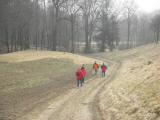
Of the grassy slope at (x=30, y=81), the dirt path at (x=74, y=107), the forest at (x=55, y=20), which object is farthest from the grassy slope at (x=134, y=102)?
the forest at (x=55, y=20)

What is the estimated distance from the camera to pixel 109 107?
18.0m

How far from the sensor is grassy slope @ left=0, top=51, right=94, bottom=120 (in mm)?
19766

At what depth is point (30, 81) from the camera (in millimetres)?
27984

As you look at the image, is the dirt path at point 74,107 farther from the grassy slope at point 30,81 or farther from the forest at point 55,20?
the forest at point 55,20

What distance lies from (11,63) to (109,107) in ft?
74.0

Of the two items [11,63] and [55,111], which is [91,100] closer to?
[55,111]

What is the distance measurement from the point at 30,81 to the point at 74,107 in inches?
407

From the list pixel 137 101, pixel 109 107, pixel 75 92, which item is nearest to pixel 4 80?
pixel 75 92

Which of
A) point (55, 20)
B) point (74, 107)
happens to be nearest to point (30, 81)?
point (74, 107)

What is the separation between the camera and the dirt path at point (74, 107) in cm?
1664

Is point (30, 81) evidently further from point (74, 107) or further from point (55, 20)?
point (55, 20)

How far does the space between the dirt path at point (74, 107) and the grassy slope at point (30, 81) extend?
1.33 meters

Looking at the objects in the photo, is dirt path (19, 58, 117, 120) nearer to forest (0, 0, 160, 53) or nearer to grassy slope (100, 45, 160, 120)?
grassy slope (100, 45, 160, 120)

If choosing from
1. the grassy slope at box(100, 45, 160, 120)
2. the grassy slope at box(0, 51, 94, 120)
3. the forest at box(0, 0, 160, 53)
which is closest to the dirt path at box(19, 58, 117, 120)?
the grassy slope at box(100, 45, 160, 120)
